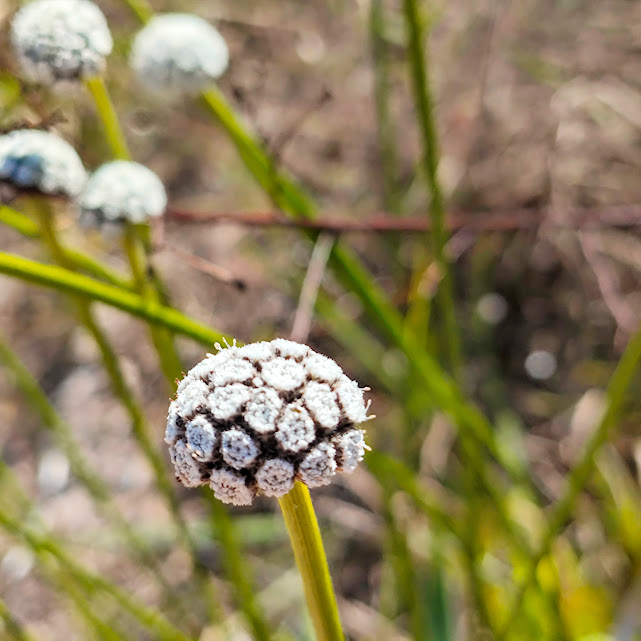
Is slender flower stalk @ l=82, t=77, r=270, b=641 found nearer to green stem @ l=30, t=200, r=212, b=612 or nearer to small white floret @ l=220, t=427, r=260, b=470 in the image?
green stem @ l=30, t=200, r=212, b=612

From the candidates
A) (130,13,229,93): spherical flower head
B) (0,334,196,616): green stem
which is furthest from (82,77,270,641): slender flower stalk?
(0,334,196,616): green stem

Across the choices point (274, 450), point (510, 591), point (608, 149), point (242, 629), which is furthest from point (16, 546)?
point (608, 149)

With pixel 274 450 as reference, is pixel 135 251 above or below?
above

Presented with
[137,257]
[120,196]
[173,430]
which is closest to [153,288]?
[137,257]

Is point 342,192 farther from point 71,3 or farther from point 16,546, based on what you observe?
point 71,3

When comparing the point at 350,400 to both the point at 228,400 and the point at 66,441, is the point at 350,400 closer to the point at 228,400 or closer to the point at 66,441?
the point at 228,400

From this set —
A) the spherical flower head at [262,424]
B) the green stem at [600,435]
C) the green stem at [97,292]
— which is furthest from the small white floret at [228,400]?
the green stem at [600,435]
